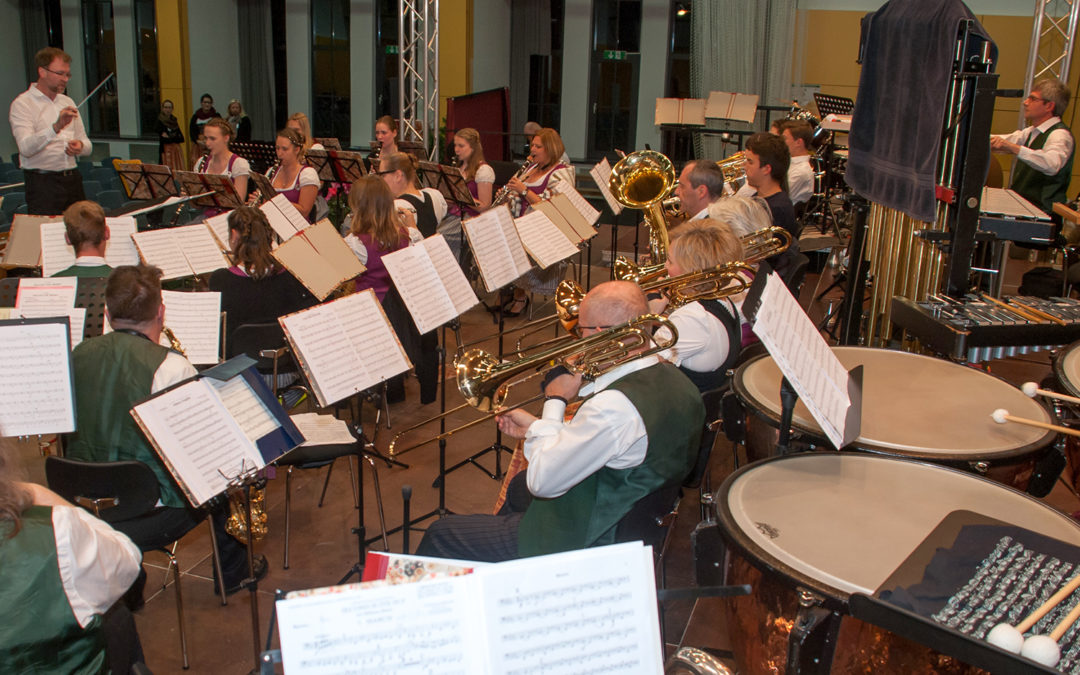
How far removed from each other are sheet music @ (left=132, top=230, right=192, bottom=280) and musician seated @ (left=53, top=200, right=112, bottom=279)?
38cm

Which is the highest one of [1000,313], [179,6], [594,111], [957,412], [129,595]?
[179,6]

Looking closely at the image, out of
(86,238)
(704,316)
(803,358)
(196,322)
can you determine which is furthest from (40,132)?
(803,358)

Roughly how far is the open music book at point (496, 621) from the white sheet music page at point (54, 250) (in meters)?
4.07

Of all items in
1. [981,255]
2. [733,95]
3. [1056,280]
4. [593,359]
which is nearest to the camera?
[593,359]

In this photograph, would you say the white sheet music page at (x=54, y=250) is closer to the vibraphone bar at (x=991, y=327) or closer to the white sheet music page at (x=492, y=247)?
the white sheet music page at (x=492, y=247)

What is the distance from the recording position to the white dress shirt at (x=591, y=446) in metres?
2.43

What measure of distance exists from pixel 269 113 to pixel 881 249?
1441 cm

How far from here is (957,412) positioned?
9.12ft

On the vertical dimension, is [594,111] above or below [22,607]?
above

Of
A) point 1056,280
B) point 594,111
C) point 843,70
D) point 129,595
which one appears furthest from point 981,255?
point 594,111

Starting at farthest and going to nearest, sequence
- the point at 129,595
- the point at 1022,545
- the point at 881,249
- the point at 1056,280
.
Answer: the point at 1056,280, the point at 881,249, the point at 129,595, the point at 1022,545

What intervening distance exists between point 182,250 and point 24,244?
112 centimetres

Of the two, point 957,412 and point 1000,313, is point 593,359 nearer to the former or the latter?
point 957,412

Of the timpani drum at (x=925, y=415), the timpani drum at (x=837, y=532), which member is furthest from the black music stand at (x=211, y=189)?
the timpani drum at (x=837, y=532)
